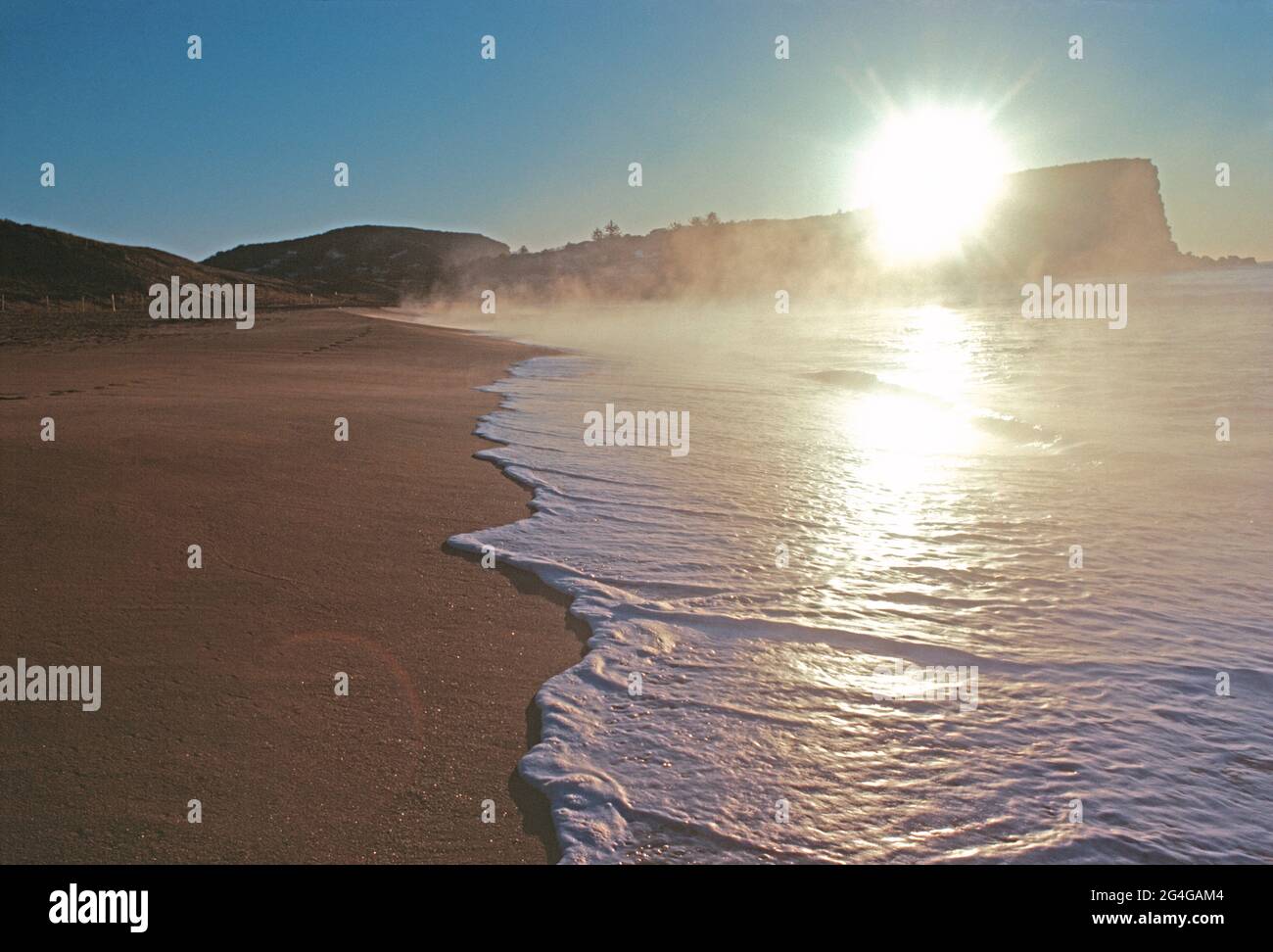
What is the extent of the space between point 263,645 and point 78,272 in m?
50.7

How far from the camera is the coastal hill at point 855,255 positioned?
84.7 meters

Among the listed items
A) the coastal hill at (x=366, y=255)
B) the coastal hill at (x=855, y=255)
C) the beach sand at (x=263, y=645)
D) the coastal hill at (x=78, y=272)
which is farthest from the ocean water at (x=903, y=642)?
the coastal hill at (x=366, y=255)

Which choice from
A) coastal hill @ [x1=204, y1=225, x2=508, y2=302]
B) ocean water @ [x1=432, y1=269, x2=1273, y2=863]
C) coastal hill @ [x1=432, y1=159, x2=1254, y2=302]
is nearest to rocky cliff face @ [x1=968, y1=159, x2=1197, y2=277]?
coastal hill @ [x1=432, y1=159, x2=1254, y2=302]

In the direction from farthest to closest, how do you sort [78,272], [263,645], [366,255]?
[366,255], [78,272], [263,645]

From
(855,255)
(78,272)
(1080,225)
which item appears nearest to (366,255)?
(855,255)

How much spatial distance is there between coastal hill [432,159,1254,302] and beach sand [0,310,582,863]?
7120 centimetres

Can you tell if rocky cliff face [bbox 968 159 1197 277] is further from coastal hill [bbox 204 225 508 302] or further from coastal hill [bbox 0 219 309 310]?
coastal hill [bbox 0 219 309 310]

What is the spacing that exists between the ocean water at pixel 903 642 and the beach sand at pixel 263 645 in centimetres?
36

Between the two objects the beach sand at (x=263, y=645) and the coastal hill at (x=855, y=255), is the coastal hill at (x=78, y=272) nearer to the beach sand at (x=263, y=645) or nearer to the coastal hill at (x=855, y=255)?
the coastal hill at (x=855, y=255)

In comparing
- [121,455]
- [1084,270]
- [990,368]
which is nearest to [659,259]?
[1084,270]

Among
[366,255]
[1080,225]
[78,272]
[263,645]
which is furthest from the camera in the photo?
[366,255]

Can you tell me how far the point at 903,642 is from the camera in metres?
4.48

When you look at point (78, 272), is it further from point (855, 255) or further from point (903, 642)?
point (855, 255)
